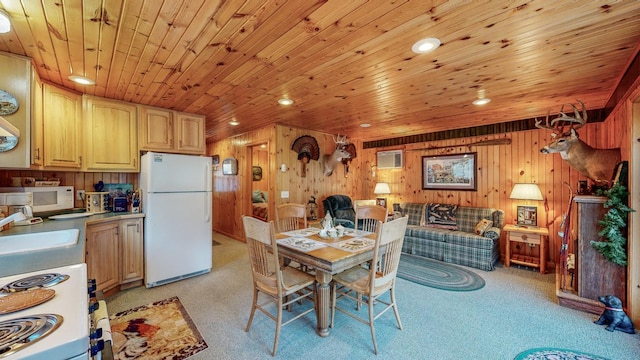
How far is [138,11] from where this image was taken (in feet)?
4.93

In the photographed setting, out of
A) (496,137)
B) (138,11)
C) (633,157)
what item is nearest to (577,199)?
(633,157)

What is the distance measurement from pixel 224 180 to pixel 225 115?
2466 mm

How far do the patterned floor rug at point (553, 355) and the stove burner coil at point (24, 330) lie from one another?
2707 mm

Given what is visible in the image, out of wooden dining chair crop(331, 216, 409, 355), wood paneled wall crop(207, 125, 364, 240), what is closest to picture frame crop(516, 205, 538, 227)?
wood paneled wall crop(207, 125, 364, 240)

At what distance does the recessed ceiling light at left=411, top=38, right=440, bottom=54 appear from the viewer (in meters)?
1.81

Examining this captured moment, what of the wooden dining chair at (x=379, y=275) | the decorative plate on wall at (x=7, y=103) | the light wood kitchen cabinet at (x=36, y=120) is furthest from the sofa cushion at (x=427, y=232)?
the decorative plate on wall at (x=7, y=103)

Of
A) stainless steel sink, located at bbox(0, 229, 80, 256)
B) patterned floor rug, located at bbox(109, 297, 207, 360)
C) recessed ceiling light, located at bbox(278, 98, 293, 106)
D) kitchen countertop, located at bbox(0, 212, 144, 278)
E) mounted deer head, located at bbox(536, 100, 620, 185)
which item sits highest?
recessed ceiling light, located at bbox(278, 98, 293, 106)

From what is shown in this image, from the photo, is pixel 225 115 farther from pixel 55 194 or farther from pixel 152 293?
pixel 152 293

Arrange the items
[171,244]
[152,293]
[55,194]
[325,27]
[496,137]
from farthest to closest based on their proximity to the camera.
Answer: [496,137], [171,244], [152,293], [55,194], [325,27]

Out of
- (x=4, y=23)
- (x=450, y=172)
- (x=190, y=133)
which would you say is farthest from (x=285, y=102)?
(x=450, y=172)

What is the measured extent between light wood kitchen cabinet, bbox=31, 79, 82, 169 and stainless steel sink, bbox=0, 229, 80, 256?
690 millimetres

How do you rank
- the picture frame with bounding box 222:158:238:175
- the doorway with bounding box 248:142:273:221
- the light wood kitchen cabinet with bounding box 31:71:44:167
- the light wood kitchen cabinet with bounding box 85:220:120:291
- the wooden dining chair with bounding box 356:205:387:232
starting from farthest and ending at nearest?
the doorway with bounding box 248:142:273:221 < the picture frame with bounding box 222:158:238:175 < the wooden dining chair with bounding box 356:205:387:232 < the light wood kitchen cabinet with bounding box 85:220:120:291 < the light wood kitchen cabinet with bounding box 31:71:44:167

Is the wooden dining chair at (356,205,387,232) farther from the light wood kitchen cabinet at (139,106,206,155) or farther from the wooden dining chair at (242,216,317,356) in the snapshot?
the light wood kitchen cabinet at (139,106,206,155)

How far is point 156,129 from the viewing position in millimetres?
3441
